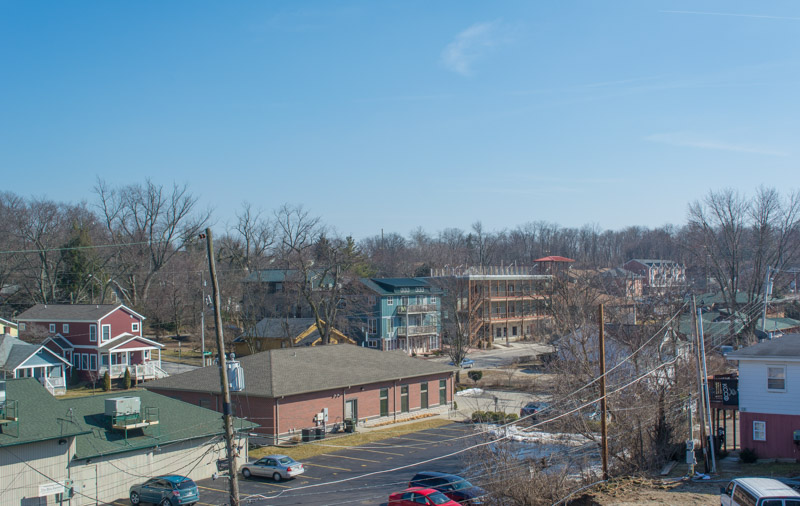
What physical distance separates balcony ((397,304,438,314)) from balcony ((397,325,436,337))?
5.89 ft

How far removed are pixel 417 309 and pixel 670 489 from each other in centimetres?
5534

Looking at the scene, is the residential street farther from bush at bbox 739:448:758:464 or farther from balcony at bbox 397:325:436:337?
balcony at bbox 397:325:436:337

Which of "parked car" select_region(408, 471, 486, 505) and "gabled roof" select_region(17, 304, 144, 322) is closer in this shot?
"parked car" select_region(408, 471, 486, 505)

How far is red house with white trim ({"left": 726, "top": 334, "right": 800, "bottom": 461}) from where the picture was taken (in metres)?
27.6

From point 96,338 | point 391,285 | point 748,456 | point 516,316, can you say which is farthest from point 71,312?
point 516,316

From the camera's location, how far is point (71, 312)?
55625 millimetres

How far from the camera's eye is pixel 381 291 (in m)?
74.7

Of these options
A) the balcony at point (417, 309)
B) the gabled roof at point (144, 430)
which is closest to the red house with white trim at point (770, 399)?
the gabled roof at point (144, 430)

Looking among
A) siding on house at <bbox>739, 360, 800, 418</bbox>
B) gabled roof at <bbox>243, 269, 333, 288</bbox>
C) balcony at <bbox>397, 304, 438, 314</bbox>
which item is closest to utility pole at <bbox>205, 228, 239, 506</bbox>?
siding on house at <bbox>739, 360, 800, 418</bbox>

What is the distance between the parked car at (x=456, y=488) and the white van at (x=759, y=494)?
755 cm

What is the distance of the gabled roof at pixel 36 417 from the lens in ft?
74.3

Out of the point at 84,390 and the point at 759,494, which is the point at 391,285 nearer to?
the point at 84,390

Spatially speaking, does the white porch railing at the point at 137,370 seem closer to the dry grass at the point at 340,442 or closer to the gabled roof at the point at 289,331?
the gabled roof at the point at 289,331

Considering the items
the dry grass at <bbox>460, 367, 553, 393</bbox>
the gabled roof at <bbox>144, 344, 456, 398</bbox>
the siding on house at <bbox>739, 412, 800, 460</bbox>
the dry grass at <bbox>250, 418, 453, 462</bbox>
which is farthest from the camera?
Result: the dry grass at <bbox>460, 367, 553, 393</bbox>
